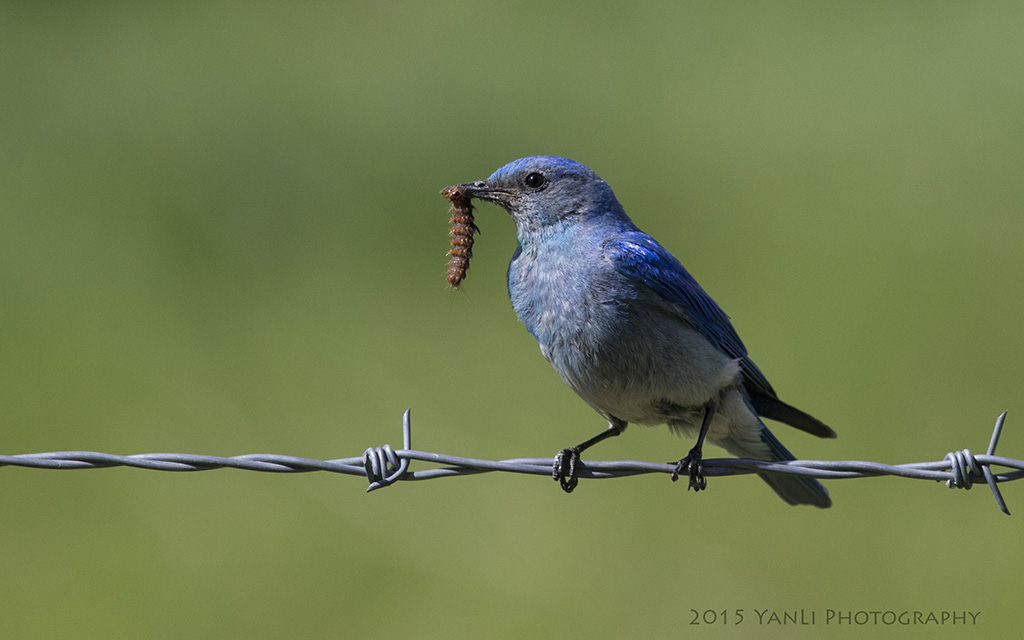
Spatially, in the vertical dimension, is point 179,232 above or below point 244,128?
below

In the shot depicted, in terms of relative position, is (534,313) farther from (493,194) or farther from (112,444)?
(112,444)

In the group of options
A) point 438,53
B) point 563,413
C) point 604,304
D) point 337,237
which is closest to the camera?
point 604,304

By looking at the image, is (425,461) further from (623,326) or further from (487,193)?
(487,193)

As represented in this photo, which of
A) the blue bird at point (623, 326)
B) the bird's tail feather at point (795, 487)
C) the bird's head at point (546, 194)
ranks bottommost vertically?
the bird's tail feather at point (795, 487)

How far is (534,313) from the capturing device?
4281 millimetres

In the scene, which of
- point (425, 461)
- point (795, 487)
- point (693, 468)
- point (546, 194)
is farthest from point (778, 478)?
point (425, 461)

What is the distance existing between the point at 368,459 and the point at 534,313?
49.3 inches

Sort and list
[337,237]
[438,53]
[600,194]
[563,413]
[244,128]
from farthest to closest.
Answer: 1. [438,53]
2. [244,128]
3. [337,237]
4. [563,413]
5. [600,194]

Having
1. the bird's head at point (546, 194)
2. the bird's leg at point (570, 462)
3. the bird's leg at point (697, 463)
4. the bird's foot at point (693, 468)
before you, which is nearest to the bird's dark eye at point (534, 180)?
the bird's head at point (546, 194)

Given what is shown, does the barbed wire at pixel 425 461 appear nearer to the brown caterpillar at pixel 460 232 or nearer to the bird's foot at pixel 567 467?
the bird's foot at pixel 567 467

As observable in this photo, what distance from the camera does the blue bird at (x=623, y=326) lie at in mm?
4094

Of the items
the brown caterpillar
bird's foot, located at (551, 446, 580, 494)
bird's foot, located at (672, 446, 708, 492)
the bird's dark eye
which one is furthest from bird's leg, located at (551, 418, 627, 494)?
the bird's dark eye

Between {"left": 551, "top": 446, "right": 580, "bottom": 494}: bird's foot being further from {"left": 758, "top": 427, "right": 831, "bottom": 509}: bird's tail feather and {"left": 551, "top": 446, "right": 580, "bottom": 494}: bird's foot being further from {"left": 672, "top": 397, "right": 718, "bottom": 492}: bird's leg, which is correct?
{"left": 758, "top": 427, "right": 831, "bottom": 509}: bird's tail feather

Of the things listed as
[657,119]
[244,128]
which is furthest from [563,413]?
[244,128]
